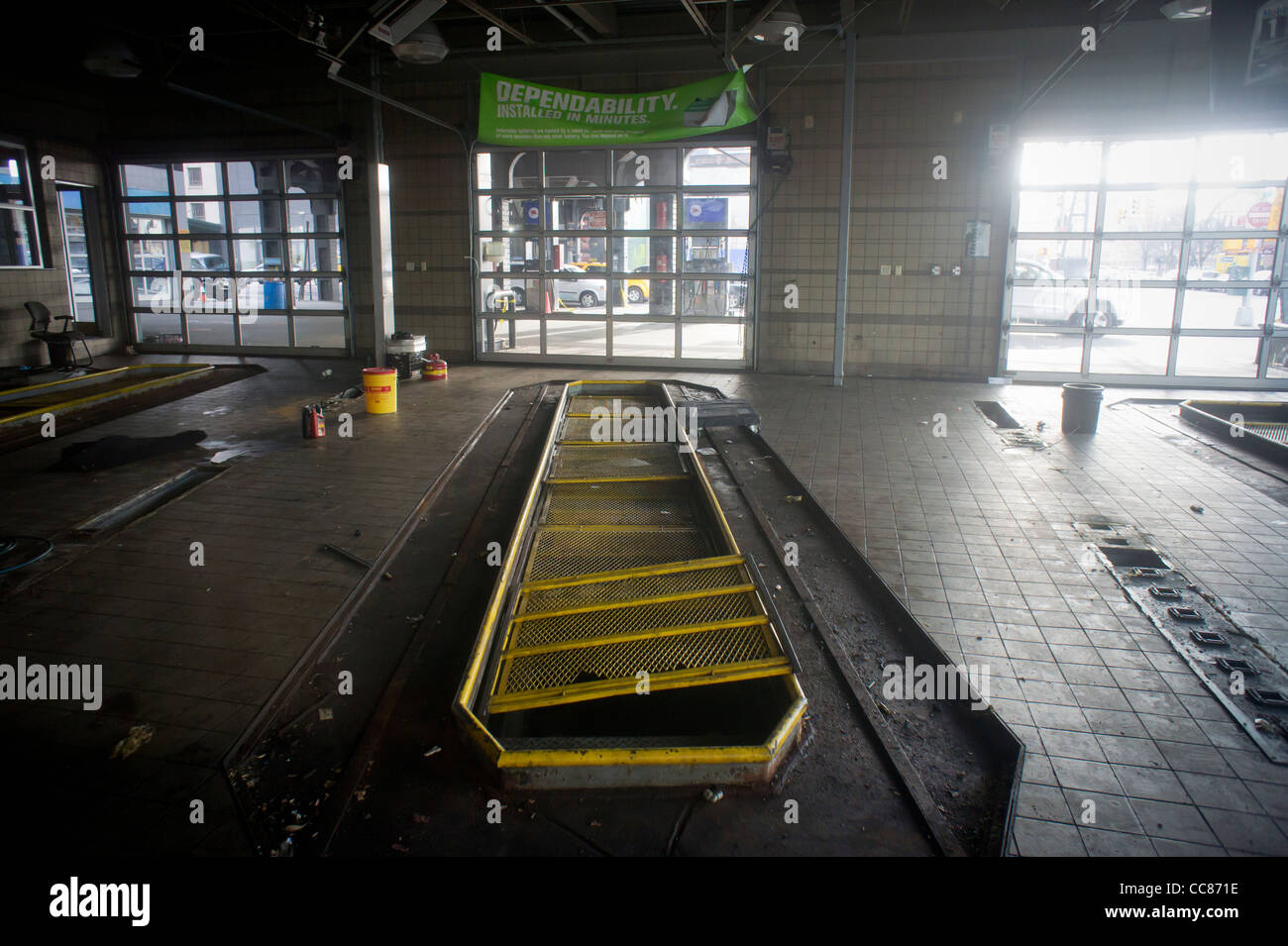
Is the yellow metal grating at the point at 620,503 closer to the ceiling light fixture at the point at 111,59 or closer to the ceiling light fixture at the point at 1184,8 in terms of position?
the ceiling light fixture at the point at 1184,8

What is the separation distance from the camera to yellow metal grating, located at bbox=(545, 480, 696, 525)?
526cm

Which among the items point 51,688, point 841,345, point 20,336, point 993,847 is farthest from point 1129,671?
point 20,336

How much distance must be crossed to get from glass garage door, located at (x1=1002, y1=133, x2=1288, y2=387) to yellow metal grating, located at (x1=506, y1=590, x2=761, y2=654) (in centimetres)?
897

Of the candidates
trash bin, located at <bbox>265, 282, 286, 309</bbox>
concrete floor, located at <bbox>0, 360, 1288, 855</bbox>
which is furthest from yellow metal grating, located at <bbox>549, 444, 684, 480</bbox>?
trash bin, located at <bbox>265, 282, 286, 309</bbox>

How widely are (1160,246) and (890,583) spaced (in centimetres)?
927

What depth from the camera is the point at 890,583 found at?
444 cm

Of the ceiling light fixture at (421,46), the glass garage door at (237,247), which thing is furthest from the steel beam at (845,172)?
the glass garage door at (237,247)

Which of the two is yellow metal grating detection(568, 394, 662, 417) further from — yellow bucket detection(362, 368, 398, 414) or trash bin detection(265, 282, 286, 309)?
trash bin detection(265, 282, 286, 309)

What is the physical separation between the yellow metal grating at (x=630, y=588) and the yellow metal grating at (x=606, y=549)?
186mm

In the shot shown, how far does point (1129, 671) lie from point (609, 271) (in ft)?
32.7

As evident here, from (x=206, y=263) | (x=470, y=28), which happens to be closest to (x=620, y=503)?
(x=470, y=28)

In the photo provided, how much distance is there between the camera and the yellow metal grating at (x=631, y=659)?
3340mm

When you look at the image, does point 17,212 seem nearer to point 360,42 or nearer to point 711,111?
point 360,42
